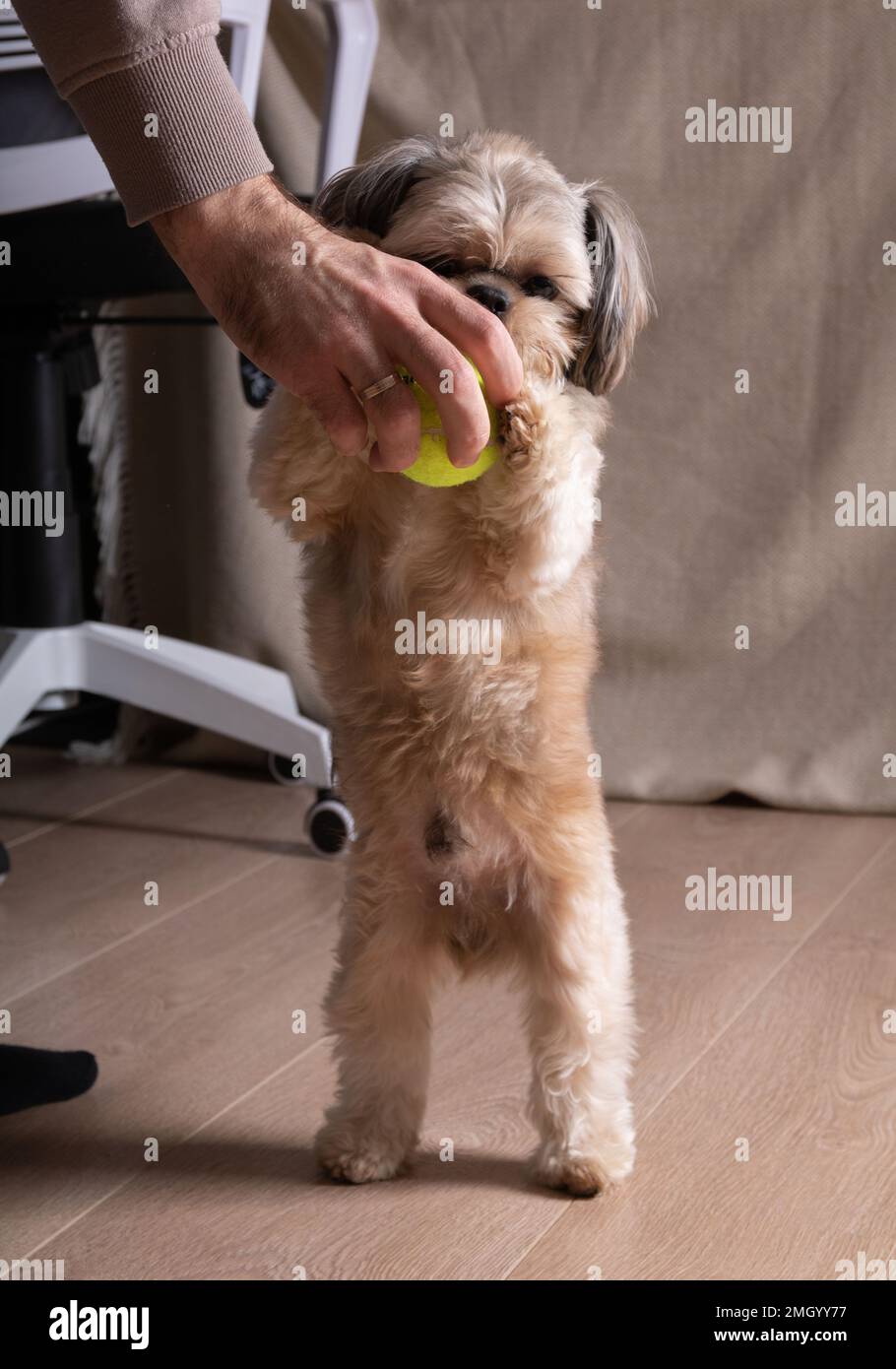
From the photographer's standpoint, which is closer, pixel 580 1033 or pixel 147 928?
pixel 580 1033

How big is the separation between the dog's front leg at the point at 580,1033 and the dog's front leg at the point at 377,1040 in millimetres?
114

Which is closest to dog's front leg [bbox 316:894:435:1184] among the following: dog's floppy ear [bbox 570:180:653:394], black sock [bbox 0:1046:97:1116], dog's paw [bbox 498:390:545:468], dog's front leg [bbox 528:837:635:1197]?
dog's front leg [bbox 528:837:635:1197]

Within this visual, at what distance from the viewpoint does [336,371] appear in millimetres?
1170

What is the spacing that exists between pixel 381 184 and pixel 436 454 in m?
0.32

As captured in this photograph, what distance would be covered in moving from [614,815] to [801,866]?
35 cm

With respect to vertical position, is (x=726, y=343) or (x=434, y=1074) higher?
(x=726, y=343)

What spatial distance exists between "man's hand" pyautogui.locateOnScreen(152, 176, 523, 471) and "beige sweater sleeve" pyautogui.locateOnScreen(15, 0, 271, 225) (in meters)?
0.02

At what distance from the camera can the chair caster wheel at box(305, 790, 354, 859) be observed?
89.7 inches

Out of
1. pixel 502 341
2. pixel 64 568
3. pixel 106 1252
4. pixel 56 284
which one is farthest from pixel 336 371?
pixel 64 568

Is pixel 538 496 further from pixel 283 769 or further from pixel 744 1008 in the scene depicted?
pixel 283 769

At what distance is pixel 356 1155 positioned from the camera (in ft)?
4.79

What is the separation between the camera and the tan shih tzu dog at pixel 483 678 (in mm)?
1319

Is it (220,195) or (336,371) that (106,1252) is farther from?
(220,195)

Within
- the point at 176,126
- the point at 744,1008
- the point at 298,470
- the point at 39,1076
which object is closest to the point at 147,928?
the point at 39,1076
